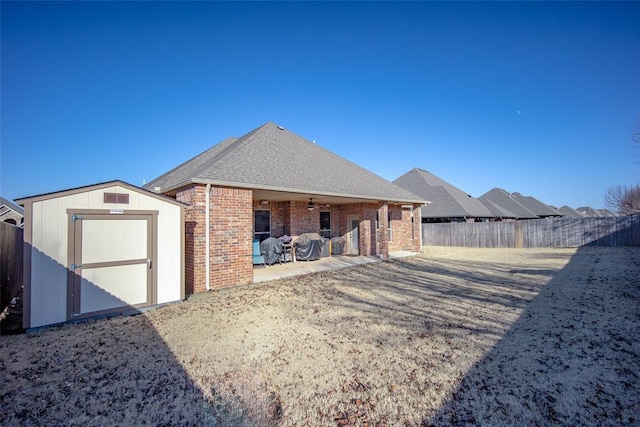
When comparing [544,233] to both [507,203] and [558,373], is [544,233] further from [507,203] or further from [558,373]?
[558,373]

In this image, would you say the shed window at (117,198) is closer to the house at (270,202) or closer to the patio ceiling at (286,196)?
the house at (270,202)

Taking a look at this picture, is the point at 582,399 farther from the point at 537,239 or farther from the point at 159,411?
the point at 537,239

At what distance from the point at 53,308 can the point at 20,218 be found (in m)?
19.9

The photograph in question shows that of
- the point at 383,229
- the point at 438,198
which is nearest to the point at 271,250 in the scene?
the point at 383,229

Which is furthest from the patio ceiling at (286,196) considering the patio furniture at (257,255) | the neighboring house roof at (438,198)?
the neighboring house roof at (438,198)

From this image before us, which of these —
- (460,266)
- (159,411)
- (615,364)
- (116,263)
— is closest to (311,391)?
(159,411)

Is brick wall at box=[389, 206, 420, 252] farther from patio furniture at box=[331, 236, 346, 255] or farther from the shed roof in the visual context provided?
the shed roof

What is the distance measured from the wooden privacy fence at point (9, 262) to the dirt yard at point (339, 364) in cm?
173

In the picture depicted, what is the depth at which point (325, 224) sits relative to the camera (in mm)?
14781

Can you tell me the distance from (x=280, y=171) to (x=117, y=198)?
17.2 feet

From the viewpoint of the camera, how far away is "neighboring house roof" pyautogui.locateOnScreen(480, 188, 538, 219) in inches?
1314

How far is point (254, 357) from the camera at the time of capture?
157 inches

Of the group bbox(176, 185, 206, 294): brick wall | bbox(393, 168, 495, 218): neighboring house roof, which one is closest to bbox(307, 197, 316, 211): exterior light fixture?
bbox(176, 185, 206, 294): brick wall

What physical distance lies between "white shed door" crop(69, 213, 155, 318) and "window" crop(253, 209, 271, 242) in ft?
20.5
